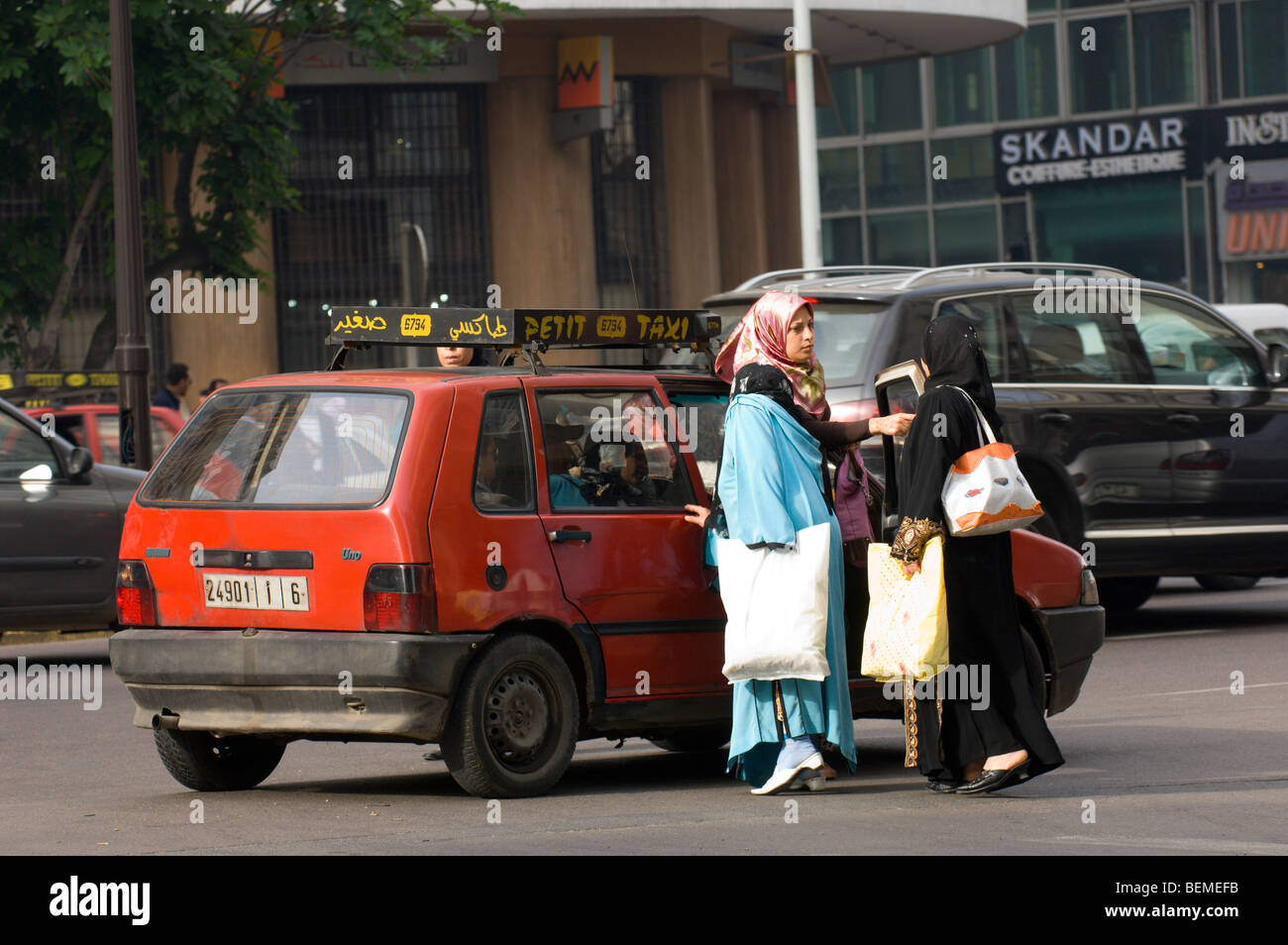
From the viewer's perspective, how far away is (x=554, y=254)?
99.9 ft

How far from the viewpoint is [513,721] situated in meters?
7.60

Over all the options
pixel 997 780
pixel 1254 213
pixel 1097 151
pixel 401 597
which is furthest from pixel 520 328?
pixel 1097 151

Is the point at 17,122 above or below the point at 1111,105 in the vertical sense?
below

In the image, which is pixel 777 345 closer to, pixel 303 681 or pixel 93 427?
pixel 303 681

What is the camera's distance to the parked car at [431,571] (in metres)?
7.34

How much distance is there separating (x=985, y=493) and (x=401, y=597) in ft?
6.71

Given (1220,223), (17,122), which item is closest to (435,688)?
(17,122)

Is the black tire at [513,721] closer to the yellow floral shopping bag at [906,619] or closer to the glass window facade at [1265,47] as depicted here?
the yellow floral shopping bag at [906,619]

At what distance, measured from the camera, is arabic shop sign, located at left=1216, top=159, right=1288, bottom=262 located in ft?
142

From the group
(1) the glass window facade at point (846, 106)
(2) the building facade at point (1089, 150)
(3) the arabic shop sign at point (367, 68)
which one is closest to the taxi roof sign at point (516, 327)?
(3) the arabic shop sign at point (367, 68)

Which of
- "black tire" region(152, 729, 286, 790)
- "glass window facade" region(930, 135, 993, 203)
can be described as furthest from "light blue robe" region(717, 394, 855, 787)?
"glass window facade" region(930, 135, 993, 203)

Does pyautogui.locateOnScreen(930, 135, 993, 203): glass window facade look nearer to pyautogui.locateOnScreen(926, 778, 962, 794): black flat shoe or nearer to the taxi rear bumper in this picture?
pyautogui.locateOnScreen(926, 778, 962, 794): black flat shoe

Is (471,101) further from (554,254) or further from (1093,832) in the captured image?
(1093,832)

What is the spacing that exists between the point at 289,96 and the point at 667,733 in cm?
2231
